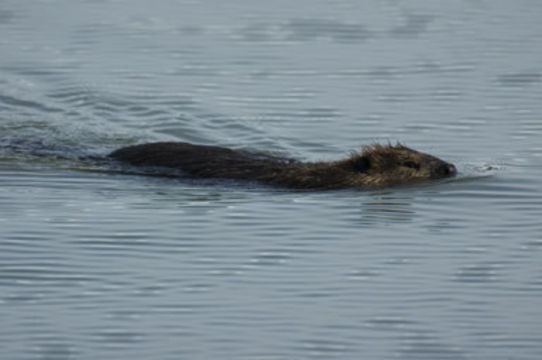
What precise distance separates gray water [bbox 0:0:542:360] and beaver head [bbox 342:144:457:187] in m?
0.12

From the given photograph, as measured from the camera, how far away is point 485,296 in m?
7.49

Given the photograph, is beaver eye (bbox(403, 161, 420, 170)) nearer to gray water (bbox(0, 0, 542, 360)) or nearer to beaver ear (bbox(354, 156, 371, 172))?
gray water (bbox(0, 0, 542, 360))

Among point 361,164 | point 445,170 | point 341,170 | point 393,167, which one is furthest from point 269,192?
point 445,170

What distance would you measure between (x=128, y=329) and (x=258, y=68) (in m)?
8.32

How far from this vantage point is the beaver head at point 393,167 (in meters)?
10.1

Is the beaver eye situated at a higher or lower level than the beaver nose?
higher

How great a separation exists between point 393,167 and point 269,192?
0.99m

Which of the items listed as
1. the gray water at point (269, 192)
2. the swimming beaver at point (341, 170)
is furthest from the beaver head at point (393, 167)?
the gray water at point (269, 192)

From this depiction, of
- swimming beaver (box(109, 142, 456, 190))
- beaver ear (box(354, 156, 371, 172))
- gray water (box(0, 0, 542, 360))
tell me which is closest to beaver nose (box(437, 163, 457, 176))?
swimming beaver (box(109, 142, 456, 190))

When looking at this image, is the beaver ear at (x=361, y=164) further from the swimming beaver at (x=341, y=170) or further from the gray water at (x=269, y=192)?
the gray water at (x=269, y=192)

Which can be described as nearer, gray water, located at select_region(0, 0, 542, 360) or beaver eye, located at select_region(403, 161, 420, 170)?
gray water, located at select_region(0, 0, 542, 360)

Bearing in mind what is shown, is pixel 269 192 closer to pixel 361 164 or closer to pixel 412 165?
pixel 361 164

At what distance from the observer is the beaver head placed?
10133mm

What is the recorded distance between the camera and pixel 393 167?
10.2 metres
